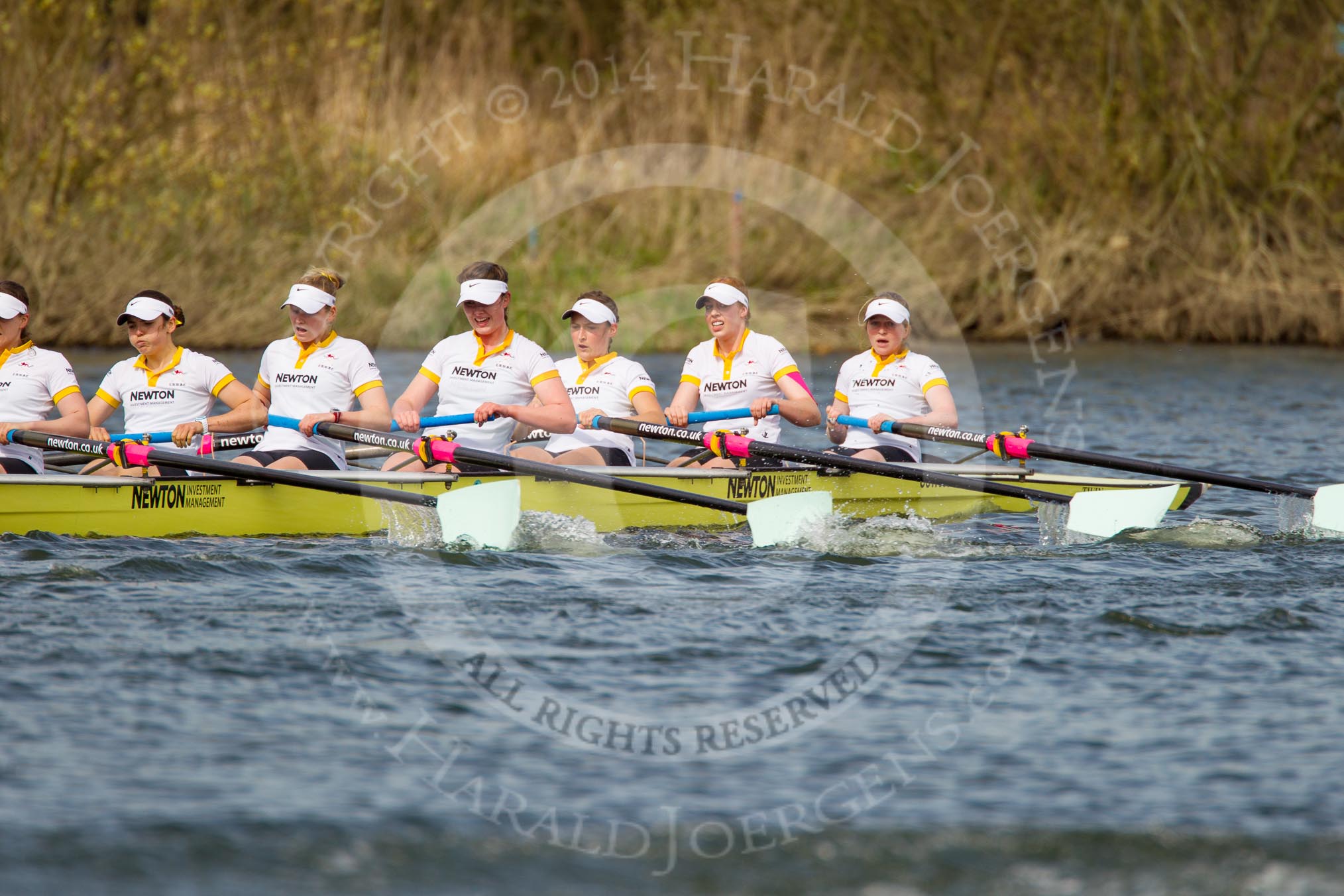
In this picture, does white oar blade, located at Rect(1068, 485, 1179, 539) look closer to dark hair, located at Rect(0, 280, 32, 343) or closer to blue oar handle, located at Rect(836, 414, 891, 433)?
blue oar handle, located at Rect(836, 414, 891, 433)

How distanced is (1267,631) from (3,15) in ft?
51.7

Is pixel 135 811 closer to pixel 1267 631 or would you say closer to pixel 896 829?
pixel 896 829

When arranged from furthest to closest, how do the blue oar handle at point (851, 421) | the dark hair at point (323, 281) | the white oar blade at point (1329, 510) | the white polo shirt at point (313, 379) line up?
1. the blue oar handle at point (851, 421)
2. the white oar blade at point (1329, 510)
3. the white polo shirt at point (313, 379)
4. the dark hair at point (323, 281)

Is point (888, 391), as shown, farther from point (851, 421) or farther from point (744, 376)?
point (744, 376)

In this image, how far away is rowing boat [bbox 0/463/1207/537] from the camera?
8523 mm

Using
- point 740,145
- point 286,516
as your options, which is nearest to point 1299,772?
point 286,516

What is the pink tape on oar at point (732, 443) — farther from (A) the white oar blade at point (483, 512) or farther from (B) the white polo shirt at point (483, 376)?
(A) the white oar blade at point (483, 512)

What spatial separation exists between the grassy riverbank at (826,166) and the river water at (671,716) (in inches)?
482

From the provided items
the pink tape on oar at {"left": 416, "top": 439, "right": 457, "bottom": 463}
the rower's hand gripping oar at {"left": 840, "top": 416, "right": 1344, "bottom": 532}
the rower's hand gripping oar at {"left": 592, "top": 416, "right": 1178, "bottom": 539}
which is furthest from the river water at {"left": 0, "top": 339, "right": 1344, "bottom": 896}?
the pink tape on oar at {"left": 416, "top": 439, "right": 457, "bottom": 463}

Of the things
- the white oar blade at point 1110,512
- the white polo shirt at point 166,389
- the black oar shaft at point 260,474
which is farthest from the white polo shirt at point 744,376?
the white polo shirt at point 166,389

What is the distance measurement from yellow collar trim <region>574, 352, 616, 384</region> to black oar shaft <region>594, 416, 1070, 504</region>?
434 mm

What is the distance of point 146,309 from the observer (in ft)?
28.8

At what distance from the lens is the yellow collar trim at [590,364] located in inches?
380

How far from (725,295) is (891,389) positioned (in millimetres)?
1215
